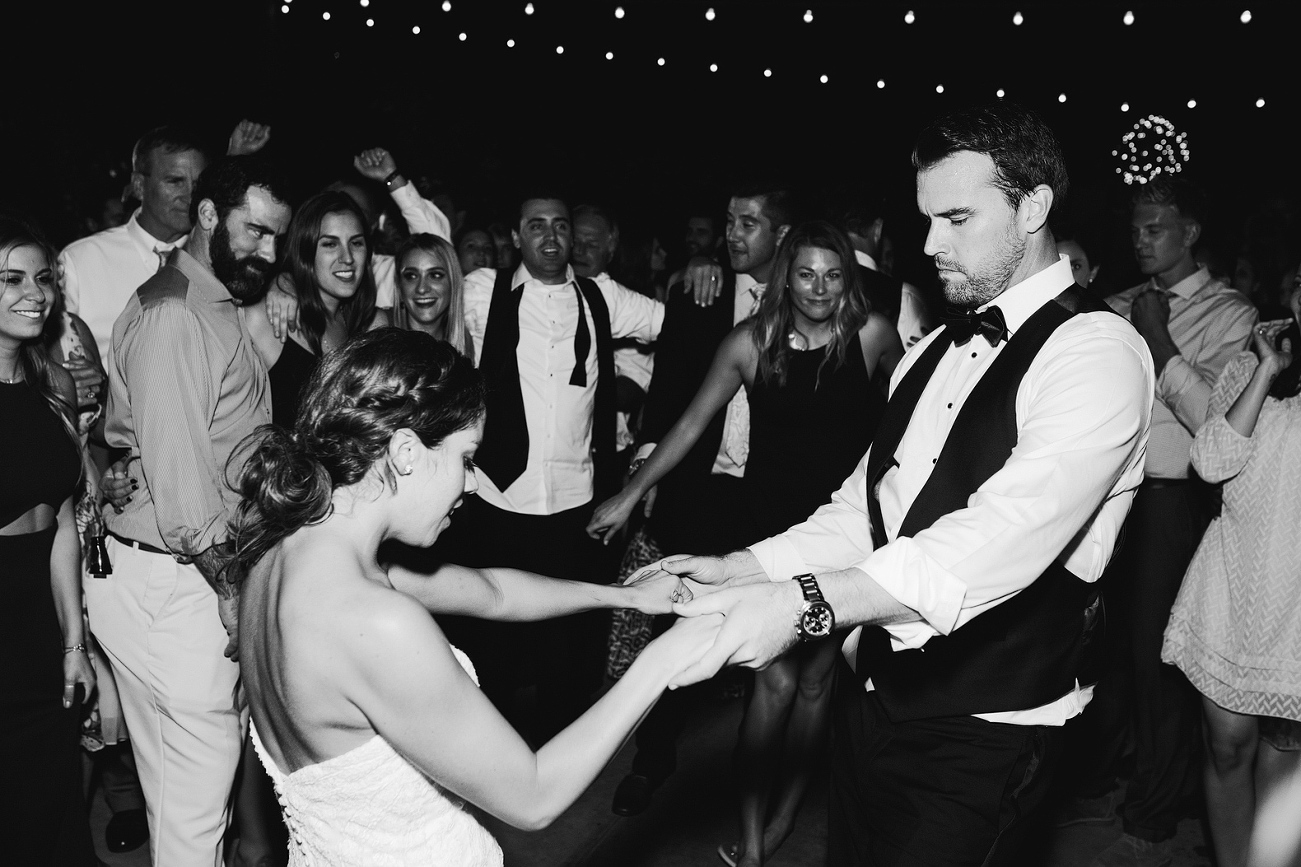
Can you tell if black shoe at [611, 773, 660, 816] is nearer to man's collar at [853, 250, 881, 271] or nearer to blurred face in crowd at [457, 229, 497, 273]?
man's collar at [853, 250, 881, 271]

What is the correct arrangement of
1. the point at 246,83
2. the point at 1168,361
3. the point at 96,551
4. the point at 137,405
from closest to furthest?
1. the point at 137,405
2. the point at 96,551
3. the point at 1168,361
4. the point at 246,83

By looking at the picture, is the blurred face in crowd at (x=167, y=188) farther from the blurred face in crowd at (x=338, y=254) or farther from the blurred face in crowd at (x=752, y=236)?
the blurred face in crowd at (x=752, y=236)

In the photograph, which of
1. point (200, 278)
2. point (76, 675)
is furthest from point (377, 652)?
point (76, 675)

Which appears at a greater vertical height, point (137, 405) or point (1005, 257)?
point (1005, 257)

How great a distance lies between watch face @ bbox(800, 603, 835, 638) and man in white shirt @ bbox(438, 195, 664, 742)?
86.9 inches

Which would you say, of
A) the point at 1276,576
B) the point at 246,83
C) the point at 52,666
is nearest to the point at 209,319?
the point at 52,666

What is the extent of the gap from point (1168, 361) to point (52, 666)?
337cm

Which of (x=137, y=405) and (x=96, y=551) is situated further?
(x=96, y=551)

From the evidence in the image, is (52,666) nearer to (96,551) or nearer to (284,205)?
(96,551)

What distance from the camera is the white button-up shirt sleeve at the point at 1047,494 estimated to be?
1620 millimetres

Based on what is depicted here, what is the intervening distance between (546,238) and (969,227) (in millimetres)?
2298

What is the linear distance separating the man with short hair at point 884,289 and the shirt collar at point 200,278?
2.27 metres

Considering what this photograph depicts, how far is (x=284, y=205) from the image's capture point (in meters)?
2.65

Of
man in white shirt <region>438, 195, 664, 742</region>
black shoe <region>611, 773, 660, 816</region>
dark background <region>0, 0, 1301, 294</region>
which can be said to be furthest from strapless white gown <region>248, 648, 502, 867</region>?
dark background <region>0, 0, 1301, 294</region>
